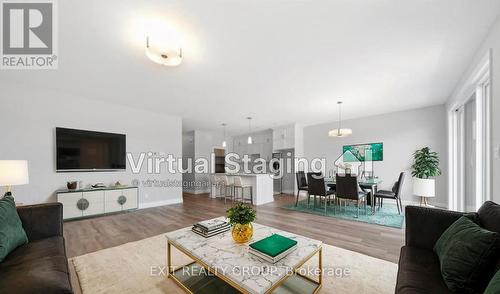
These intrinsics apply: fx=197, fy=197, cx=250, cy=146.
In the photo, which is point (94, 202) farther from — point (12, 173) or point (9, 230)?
point (9, 230)

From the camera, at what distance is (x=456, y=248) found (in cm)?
122

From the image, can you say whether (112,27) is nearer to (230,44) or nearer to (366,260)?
(230,44)

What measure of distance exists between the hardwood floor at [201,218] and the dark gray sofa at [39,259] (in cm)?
87

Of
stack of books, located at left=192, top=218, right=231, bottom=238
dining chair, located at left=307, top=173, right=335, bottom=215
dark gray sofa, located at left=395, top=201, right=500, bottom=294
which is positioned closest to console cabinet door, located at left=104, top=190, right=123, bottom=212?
stack of books, located at left=192, top=218, right=231, bottom=238

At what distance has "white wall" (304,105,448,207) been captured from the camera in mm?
4996

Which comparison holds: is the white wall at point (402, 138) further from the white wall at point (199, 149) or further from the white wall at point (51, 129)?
the white wall at point (51, 129)

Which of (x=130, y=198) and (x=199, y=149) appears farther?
(x=199, y=149)

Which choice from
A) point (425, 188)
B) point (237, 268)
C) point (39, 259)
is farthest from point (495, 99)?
point (39, 259)

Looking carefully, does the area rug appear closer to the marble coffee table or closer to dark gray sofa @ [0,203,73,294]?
the marble coffee table

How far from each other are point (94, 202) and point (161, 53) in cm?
367

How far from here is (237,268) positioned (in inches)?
55.1

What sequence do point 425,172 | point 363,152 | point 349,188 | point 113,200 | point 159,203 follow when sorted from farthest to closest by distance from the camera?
point 363,152 < point 159,203 < point 425,172 < point 113,200 < point 349,188

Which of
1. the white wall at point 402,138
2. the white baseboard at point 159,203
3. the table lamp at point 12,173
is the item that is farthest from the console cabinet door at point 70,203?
the white wall at point 402,138

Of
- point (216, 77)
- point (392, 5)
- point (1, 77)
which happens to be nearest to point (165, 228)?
point (216, 77)
